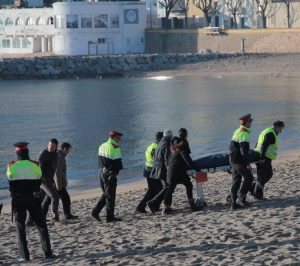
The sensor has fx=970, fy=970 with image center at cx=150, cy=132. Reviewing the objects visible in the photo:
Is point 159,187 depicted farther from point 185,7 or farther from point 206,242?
point 185,7

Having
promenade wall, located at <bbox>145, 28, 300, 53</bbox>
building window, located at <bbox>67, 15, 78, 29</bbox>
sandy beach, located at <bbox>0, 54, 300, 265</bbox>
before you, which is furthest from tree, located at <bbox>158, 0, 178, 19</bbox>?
sandy beach, located at <bbox>0, 54, 300, 265</bbox>

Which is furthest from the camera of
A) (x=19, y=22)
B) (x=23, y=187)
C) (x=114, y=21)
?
(x=19, y=22)

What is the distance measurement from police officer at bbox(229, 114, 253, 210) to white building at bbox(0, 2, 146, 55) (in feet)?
271

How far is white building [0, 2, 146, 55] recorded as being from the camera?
320 feet

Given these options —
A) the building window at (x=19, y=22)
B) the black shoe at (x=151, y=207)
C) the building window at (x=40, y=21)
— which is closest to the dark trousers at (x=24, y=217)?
the black shoe at (x=151, y=207)

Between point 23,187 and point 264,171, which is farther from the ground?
point 23,187

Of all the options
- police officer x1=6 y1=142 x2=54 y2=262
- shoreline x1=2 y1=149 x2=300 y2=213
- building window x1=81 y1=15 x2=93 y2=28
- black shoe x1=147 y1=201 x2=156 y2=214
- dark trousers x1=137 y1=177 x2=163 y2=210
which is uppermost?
building window x1=81 y1=15 x2=93 y2=28

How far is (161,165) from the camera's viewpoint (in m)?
15.4

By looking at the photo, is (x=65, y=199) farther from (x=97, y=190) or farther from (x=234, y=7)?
(x=234, y=7)

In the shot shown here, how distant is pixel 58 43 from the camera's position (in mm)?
98375

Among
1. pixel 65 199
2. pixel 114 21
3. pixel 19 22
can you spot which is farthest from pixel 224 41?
pixel 65 199

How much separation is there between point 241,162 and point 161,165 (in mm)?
1281

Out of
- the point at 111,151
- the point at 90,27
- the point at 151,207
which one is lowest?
the point at 151,207

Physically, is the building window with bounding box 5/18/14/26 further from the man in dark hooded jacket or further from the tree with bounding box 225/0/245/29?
the man in dark hooded jacket
